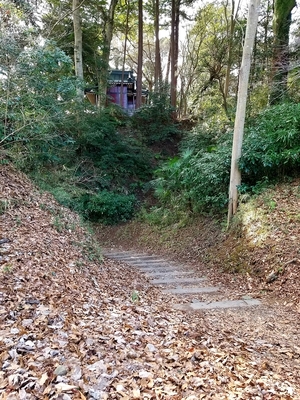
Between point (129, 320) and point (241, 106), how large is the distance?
15.6 ft

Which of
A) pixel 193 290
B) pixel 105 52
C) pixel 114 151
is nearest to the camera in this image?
pixel 193 290

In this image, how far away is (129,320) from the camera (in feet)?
8.33

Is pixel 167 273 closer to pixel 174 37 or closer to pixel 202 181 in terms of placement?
pixel 202 181

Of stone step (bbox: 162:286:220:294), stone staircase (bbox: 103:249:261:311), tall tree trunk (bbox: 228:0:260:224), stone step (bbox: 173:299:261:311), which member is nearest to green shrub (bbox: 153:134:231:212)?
tall tree trunk (bbox: 228:0:260:224)

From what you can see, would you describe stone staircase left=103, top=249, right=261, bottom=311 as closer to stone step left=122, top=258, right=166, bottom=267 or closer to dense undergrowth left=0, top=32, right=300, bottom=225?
stone step left=122, top=258, right=166, bottom=267

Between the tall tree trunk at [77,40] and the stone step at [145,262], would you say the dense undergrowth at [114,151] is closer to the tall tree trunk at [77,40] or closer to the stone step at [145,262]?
the tall tree trunk at [77,40]

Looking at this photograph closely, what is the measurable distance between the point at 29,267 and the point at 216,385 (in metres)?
2.20

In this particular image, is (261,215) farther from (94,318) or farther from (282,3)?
(282,3)

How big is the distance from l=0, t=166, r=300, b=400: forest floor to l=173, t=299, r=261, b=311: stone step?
16cm

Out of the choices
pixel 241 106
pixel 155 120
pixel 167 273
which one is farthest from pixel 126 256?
pixel 155 120

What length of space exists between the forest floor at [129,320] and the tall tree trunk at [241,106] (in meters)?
0.71

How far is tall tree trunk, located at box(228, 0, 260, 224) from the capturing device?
514 cm

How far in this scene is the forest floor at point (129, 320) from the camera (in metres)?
1.68

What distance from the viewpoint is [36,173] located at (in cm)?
661
